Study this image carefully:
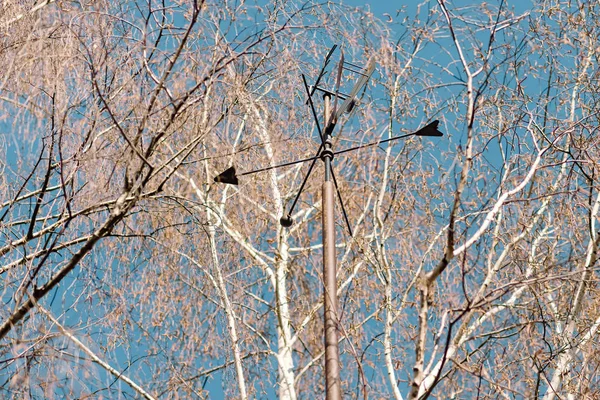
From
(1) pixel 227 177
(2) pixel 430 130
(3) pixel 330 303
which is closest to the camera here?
(3) pixel 330 303

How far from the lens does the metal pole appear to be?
11.6ft

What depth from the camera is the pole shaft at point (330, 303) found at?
3.54 m

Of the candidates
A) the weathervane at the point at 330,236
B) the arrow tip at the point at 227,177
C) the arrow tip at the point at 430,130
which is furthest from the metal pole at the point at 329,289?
the arrow tip at the point at 227,177

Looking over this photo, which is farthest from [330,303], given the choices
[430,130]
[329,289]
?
[430,130]

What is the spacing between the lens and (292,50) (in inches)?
206

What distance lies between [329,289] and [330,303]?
72 mm

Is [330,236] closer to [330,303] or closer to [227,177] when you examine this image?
[330,303]

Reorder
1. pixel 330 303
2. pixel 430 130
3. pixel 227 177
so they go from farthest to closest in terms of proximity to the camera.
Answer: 1. pixel 227 177
2. pixel 430 130
3. pixel 330 303

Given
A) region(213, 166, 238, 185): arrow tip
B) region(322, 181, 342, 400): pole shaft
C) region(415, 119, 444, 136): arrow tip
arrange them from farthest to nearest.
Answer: region(213, 166, 238, 185): arrow tip, region(415, 119, 444, 136): arrow tip, region(322, 181, 342, 400): pole shaft

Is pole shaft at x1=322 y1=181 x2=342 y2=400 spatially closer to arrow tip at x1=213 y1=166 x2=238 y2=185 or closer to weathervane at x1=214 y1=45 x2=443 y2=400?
weathervane at x1=214 y1=45 x2=443 y2=400

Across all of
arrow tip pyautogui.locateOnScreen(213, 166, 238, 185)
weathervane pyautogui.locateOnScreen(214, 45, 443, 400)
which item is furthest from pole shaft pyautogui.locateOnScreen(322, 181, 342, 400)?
arrow tip pyautogui.locateOnScreen(213, 166, 238, 185)

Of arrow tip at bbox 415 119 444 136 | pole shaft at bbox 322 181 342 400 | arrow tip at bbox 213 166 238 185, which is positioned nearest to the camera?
pole shaft at bbox 322 181 342 400

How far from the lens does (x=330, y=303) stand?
3762 millimetres

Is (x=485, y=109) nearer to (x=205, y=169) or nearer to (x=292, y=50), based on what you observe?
(x=292, y=50)
